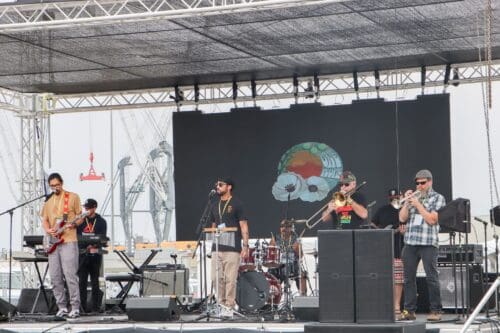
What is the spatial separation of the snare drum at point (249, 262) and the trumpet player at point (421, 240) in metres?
3.27

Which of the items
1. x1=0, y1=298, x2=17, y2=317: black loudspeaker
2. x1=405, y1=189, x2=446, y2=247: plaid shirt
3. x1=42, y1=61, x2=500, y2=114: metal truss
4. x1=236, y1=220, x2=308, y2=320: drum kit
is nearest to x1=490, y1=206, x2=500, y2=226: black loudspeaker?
x1=405, y1=189, x2=446, y2=247: plaid shirt

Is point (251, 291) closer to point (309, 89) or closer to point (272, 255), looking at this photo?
point (272, 255)

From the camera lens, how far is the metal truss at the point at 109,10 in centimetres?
1305

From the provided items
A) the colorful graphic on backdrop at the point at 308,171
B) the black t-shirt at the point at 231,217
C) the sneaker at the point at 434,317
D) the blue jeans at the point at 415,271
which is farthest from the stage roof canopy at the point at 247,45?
the sneaker at the point at 434,317

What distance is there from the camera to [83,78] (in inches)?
782

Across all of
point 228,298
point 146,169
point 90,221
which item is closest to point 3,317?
point 90,221

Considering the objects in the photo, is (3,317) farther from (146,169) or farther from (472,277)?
(146,169)

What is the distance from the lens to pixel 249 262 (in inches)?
615

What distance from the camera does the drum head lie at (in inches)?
593

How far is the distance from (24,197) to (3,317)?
5.30 metres

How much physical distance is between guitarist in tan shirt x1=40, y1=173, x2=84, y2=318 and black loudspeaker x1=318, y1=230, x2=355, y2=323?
15.5 feet

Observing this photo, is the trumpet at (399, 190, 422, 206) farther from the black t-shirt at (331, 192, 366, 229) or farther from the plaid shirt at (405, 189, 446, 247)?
the black t-shirt at (331, 192, 366, 229)

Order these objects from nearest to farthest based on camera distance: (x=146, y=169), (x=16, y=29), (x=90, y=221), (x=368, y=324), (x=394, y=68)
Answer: (x=368, y=324), (x=16, y=29), (x=90, y=221), (x=394, y=68), (x=146, y=169)

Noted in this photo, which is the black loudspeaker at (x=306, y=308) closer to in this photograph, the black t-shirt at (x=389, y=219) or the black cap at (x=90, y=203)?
the black t-shirt at (x=389, y=219)
